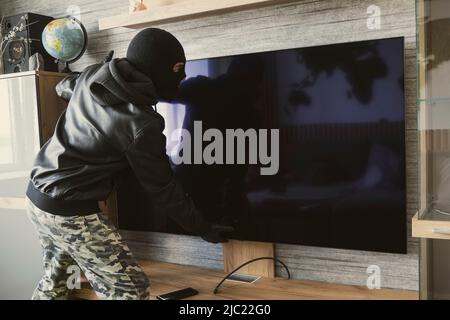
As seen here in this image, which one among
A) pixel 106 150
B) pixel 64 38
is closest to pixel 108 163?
pixel 106 150

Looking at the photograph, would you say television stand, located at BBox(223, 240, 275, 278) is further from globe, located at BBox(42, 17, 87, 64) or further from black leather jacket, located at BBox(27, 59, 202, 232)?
globe, located at BBox(42, 17, 87, 64)

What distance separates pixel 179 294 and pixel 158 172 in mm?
574

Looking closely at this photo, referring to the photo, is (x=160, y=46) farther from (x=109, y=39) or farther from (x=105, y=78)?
(x=109, y=39)

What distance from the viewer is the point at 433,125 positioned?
1.59 metres

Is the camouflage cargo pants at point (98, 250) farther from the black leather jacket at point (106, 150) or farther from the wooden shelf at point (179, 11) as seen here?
the wooden shelf at point (179, 11)

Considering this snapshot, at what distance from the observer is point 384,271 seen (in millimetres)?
1938

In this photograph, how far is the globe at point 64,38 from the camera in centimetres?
238

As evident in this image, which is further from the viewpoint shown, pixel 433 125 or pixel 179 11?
pixel 179 11

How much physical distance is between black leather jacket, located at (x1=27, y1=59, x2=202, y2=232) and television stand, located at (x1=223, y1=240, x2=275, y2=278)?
1.49 ft

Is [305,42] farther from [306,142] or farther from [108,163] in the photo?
[108,163]

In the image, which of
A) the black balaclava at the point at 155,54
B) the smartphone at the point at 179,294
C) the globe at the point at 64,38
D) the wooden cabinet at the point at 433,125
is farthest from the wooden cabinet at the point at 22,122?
the wooden cabinet at the point at 433,125

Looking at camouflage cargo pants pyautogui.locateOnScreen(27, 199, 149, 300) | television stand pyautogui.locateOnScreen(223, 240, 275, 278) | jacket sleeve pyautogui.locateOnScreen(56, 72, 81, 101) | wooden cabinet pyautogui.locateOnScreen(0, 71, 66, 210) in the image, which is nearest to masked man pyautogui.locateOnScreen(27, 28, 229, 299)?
camouflage cargo pants pyautogui.locateOnScreen(27, 199, 149, 300)
